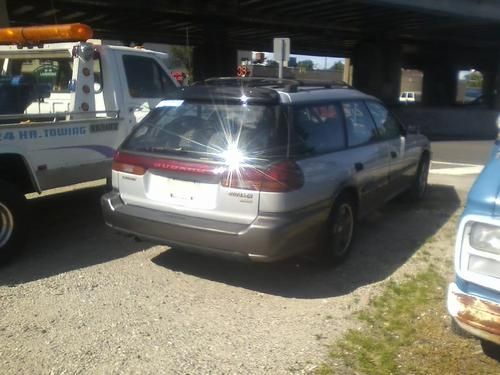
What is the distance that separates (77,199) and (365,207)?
3934mm

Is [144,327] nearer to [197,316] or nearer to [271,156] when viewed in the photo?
[197,316]

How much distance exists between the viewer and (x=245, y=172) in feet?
13.4

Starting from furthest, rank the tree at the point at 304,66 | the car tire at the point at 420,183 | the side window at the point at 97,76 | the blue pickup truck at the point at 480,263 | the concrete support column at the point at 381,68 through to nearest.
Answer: the tree at the point at 304,66, the concrete support column at the point at 381,68, the car tire at the point at 420,183, the side window at the point at 97,76, the blue pickup truck at the point at 480,263

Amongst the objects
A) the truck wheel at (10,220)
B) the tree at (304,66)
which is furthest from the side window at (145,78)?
the tree at (304,66)

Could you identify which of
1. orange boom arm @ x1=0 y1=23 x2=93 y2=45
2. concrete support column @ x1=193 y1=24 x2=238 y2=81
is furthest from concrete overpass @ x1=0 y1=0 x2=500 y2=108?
orange boom arm @ x1=0 y1=23 x2=93 y2=45

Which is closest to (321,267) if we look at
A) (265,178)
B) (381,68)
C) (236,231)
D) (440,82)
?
(236,231)

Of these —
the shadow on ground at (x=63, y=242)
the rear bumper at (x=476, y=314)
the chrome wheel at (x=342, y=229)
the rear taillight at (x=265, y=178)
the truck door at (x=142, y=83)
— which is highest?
A: the truck door at (x=142, y=83)

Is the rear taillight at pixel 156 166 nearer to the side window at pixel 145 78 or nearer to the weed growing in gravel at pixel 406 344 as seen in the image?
the weed growing in gravel at pixel 406 344

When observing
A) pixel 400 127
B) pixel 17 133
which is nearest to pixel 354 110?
pixel 400 127

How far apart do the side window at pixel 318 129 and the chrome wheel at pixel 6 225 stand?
2.59 m

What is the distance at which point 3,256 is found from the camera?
15.8 ft

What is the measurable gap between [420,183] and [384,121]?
67.0 inches

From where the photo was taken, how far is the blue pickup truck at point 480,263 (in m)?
2.80

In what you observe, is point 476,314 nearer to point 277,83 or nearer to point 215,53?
point 277,83
